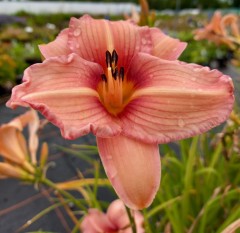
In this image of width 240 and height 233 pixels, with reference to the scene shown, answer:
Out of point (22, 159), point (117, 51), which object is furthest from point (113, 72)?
point (22, 159)

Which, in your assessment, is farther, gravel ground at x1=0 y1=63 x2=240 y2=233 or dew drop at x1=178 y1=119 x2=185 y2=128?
gravel ground at x1=0 y1=63 x2=240 y2=233

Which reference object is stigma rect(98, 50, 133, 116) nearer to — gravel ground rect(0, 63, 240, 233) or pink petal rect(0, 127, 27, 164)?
pink petal rect(0, 127, 27, 164)

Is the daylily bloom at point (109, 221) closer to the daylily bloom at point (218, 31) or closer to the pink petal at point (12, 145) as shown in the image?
the pink petal at point (12, 145)

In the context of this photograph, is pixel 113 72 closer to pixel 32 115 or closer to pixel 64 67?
pixel 64 67

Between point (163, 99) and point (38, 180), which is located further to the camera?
point (38, 180)

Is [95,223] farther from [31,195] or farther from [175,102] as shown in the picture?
[31,195]

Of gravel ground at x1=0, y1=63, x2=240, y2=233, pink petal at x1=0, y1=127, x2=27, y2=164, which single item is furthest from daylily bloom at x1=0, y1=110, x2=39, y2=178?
gravel ground at x1=0, y1=63, x2=240, y2=233
